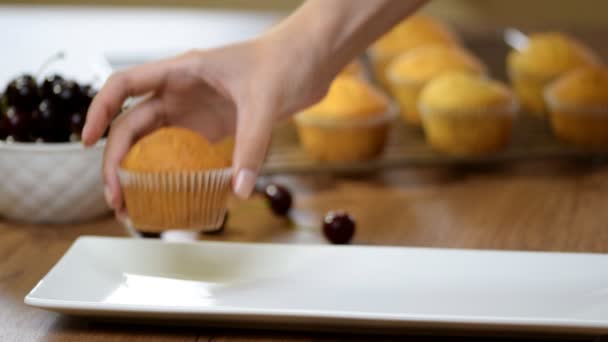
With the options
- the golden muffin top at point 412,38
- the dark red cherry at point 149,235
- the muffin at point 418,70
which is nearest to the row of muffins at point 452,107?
the muffin at point 418,70

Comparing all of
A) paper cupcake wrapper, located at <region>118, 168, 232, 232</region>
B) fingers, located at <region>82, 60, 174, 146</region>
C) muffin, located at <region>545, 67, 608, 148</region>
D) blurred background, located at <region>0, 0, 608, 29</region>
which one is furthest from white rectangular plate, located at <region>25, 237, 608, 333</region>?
blurred background, located at <region>0, 0, 608, 29</region>

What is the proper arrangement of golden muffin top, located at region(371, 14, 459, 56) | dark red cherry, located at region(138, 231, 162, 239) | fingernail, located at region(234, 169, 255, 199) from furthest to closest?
golden muffin top, located at region(371, 14, 459, 56) → dark red cherry, located at region(138, 231, 162, 239) → fingernail, located at region(234, 169, 255, 199)

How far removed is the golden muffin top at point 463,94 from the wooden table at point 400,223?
110mm

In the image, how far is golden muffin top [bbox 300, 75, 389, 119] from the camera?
5.03 ft

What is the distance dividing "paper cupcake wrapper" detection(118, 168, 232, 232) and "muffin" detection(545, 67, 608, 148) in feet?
2.55

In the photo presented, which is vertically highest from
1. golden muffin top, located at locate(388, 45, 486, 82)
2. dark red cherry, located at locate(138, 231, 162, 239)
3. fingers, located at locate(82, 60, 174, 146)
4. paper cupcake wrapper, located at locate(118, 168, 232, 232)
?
fingers, located at locate(82, 60, 174, 146)

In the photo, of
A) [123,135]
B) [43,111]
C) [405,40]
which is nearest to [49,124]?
[43,111]

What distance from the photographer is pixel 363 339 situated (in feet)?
2.99

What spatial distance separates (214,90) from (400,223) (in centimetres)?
33

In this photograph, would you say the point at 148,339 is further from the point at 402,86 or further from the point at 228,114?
the point at 402,86

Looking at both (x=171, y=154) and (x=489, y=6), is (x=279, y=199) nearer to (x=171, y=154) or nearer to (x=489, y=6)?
(x=171, y=154)

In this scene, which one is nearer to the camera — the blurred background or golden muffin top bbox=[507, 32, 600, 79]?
golden muffin top bbox=[507, 32, 600, 79]

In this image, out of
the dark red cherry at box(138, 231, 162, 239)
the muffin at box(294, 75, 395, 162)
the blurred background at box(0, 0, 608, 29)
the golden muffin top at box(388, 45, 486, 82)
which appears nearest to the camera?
the dark red cherry at box(138, 231, 162, 239)

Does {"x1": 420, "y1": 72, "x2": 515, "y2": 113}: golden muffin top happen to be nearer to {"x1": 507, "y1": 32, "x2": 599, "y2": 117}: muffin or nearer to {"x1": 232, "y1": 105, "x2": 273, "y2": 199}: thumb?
{"x1": 507, "y1": 32, "x2": 599, "y2": 117}: muffin
